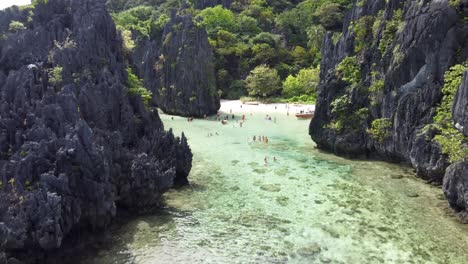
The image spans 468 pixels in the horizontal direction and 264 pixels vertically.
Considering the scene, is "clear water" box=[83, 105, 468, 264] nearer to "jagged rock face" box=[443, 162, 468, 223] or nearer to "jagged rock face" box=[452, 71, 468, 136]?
"jagged rock face" box=[443, 162, 468, 223]

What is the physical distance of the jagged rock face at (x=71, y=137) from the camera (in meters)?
20.2

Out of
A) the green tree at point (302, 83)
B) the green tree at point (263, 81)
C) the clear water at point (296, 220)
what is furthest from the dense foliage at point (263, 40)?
the clear water at point (296, 220)

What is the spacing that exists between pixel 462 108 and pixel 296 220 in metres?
13.0

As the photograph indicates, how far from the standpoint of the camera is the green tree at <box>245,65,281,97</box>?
97.1 meters

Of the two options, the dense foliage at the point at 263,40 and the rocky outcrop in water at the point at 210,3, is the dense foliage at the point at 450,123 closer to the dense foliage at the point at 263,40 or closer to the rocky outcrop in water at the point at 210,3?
the dense foliage at the point at 263,40

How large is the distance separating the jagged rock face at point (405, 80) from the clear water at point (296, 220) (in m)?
2.57

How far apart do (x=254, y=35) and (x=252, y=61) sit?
17030 mm

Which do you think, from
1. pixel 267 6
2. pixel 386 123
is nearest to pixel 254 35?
pixel 267 6

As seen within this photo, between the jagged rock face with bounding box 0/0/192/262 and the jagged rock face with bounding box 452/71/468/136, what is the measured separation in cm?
1990

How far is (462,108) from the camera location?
906 inches

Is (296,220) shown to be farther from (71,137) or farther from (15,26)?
(15,26)

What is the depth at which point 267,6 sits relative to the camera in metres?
143

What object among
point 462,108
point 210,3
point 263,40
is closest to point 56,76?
point 462,108

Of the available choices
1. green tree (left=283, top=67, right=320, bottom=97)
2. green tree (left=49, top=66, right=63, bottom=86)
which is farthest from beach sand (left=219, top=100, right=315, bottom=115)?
green tree (left=49, top=66, right=63, bottom=86)
